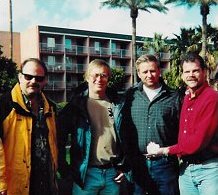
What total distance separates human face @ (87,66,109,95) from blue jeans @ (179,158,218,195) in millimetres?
1198

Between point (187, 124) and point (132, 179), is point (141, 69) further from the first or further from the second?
point (132, 179)

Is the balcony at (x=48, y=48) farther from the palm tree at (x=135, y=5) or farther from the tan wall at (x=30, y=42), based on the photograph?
the palm tree at (x=135, y=5)

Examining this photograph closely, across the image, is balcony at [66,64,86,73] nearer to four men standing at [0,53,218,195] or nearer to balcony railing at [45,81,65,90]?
balcony railing at [45,81,65,90]

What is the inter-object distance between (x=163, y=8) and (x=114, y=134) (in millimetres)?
34433

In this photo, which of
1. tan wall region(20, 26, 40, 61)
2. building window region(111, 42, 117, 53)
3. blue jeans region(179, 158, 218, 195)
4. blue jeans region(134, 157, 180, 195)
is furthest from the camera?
building window region(111, 42, 117, 53)

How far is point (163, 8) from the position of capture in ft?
124

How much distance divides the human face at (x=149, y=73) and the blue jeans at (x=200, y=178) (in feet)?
3.07

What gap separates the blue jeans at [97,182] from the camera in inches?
178

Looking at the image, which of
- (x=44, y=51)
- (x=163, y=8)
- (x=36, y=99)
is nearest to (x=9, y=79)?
(x=163, y=8)

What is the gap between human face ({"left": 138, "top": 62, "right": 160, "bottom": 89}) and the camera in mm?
4527

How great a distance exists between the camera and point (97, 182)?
4527 mm

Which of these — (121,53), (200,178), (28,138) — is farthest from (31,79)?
(121,53)

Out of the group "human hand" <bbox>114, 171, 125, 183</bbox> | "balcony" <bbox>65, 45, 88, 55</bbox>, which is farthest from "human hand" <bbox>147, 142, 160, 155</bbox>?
"balcony" <bbox>65, 45, 88, 55</bbox>

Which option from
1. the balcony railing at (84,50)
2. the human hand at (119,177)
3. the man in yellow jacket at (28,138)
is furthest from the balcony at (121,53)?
the man in yellow jacket at (28,138)
